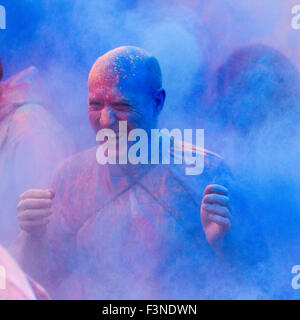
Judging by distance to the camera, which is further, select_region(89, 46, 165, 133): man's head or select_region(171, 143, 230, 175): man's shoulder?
select_region(171, 143, 230, 175): man's shoulder

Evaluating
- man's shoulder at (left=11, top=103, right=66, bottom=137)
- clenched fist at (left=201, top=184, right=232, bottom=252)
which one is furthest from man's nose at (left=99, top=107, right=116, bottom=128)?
clenched fist at (left=201, top=184, right=232, bottom=252)

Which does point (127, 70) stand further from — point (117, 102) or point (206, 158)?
point (206, 158)

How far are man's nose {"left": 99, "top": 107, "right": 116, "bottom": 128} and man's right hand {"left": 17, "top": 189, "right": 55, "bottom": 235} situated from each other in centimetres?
40

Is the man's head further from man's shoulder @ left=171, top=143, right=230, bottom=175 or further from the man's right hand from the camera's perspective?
the man's right hand

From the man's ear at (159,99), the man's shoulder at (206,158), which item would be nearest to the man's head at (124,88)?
the man's ear at (159,99)

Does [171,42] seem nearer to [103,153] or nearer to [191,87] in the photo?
[191,87]

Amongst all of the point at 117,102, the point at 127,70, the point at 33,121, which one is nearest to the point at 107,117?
the point at 117,102

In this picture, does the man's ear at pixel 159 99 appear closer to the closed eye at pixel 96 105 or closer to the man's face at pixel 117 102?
the man's face at pixel 117 102

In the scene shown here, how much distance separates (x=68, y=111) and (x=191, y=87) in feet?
1.99

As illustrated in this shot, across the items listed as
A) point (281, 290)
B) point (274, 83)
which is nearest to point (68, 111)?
point (274, 83)

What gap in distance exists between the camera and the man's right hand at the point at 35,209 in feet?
8.09

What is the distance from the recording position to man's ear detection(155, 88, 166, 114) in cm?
247

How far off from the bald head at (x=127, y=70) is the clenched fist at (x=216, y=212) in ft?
1.77

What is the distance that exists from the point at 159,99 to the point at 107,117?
0.26m
